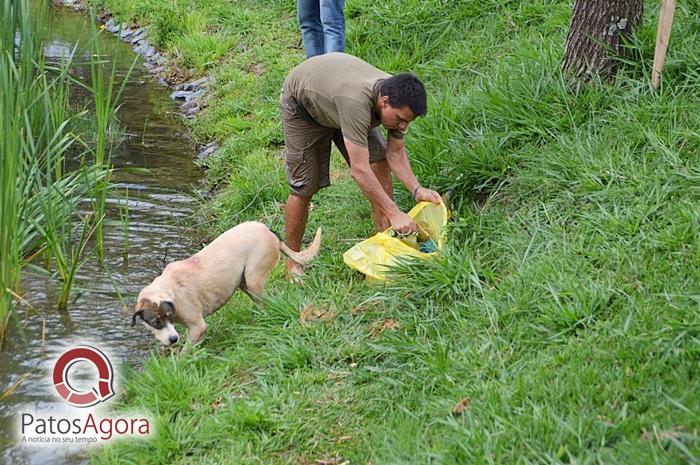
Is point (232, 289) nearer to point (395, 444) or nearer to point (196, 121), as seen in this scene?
point (395, 444)

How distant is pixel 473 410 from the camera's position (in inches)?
158

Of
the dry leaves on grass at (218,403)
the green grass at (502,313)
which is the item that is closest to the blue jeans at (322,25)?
the green grass at (502,313)

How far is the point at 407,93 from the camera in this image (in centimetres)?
531

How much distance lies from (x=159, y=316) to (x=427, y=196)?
186 centimetres

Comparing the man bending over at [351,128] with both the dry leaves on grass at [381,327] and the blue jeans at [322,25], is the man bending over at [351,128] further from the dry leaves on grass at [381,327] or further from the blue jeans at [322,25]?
the blue jeans at [322,25]

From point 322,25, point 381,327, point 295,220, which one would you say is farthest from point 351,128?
point 322,25

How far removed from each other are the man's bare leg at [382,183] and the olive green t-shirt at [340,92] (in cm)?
35

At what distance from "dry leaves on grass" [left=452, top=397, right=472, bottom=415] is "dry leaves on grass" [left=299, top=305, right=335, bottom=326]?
138 centimetres

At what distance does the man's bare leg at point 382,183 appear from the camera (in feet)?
20.4

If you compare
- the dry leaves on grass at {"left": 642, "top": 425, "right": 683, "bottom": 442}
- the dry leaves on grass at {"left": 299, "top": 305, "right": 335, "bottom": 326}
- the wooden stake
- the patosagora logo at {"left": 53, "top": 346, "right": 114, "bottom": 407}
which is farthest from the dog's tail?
the dry leaves on grass at {"left": 642, "top": 425, "right": 683, "bottom": 442}

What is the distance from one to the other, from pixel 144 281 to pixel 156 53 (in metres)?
6.94

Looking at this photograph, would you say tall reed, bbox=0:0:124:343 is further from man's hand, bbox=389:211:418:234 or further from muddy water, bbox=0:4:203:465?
man's hand, bbox=389:211:418:234

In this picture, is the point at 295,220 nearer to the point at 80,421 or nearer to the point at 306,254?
the point at 306,254

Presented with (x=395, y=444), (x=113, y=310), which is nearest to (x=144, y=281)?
(x=113, y=310)
